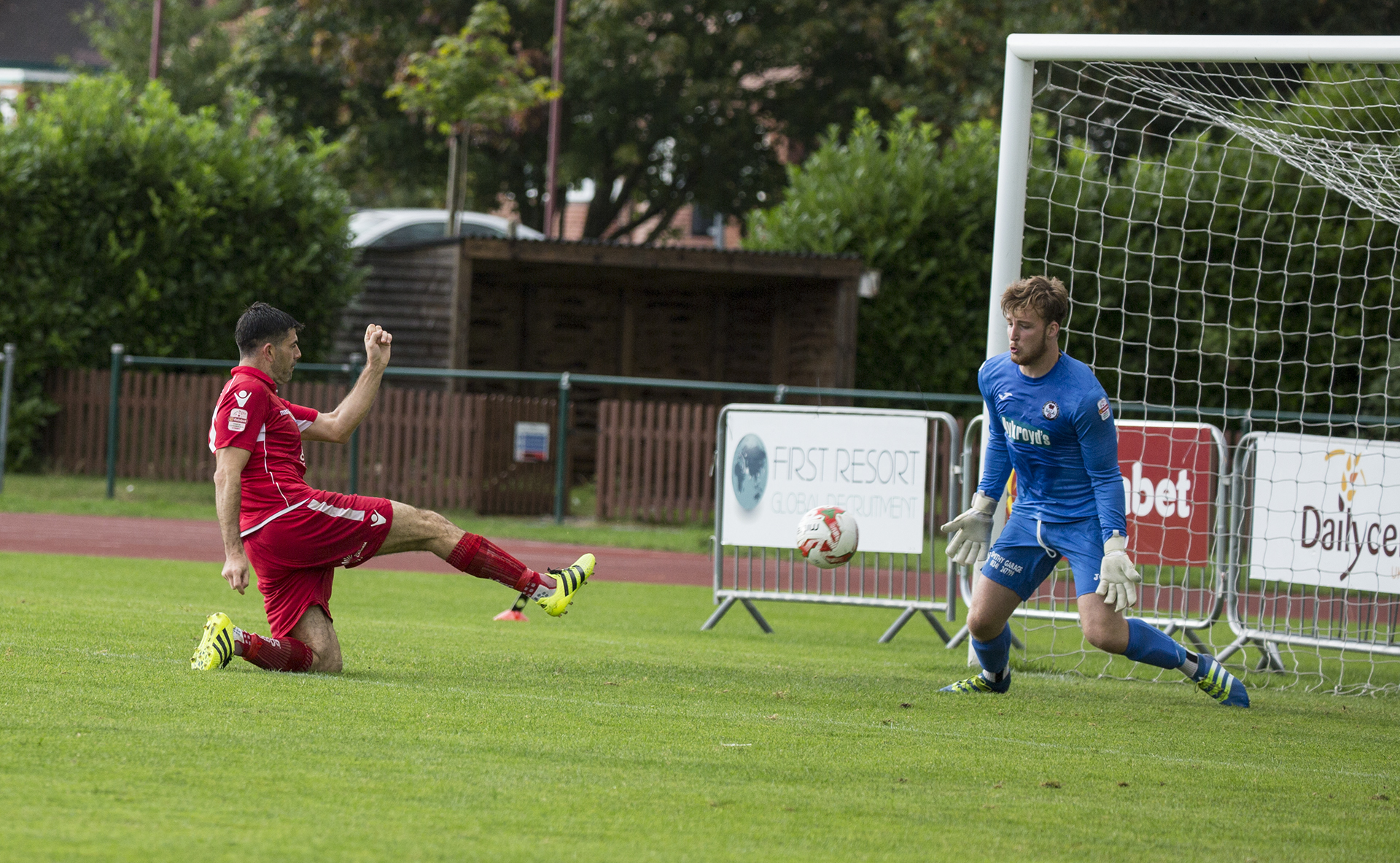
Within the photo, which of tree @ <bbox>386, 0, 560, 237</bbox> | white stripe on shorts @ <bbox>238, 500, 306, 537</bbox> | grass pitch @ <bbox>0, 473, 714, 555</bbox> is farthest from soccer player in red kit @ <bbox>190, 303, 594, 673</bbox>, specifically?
tree @ <bbox>386, 0, 560, 237</bbox>

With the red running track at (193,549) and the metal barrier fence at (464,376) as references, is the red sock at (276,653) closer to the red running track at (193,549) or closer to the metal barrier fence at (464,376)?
the red running track at (193,549)

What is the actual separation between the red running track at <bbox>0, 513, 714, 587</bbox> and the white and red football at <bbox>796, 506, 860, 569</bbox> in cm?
474

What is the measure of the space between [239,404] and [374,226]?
19.5 m

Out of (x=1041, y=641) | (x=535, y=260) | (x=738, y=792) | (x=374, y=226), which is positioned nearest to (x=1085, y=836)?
(x=738, y=792)

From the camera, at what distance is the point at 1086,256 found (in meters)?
20.4

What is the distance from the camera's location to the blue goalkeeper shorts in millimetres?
6895

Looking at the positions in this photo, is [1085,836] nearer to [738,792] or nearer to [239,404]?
[738,792]

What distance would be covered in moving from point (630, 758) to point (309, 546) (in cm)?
210

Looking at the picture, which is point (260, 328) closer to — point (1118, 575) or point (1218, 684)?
point (1118, 575)

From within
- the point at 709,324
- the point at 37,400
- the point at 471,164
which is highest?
the point at 471,164

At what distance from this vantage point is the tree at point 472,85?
74.8ft

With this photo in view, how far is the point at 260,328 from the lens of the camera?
661 cm

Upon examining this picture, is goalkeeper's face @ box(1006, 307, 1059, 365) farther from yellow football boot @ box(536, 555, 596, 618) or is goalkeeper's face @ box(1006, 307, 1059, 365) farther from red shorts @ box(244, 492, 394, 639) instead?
red shorts @ box(244, 492, 394, 639)

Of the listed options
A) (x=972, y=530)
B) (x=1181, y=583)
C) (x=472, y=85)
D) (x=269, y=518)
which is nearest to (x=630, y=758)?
(x=269, y=518)
